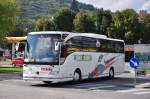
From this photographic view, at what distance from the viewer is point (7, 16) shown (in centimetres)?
4575

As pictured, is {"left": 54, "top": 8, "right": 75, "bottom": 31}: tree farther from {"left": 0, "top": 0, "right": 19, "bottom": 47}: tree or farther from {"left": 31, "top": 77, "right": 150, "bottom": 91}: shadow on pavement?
{"left": 31, "top": 77, "right": 150, "bottom": 91}: shadow on pavement

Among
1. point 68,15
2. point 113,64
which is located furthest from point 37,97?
point 68,15

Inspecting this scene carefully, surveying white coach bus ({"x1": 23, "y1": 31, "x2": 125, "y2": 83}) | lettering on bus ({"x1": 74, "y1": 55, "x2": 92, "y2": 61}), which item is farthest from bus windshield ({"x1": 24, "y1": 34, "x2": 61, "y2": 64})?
lettering on bus ({"x1": 74, "y1": 55, "x2": 92, "y2": 61})

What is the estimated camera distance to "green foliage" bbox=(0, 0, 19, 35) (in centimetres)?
4559

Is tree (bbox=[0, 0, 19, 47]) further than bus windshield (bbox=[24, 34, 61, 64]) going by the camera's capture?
Yes

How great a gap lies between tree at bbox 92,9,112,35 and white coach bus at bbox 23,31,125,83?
62857mm

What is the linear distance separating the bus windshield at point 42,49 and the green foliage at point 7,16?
1968 centimetres

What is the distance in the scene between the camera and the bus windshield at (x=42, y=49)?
25734mm

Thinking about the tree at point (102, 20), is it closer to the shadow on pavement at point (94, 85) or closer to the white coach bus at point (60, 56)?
the shadow on pavement at point (94, 85)

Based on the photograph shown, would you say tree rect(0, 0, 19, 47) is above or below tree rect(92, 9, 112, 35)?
below

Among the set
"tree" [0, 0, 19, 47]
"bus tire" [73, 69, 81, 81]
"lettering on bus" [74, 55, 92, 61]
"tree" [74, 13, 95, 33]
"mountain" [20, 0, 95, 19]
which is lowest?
"bus tire" [73, 69, 81, 81]

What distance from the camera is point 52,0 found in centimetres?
16512

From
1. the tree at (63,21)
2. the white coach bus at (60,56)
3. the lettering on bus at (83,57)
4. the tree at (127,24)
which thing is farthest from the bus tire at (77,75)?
the tree at (63,21)

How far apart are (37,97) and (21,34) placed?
103m
